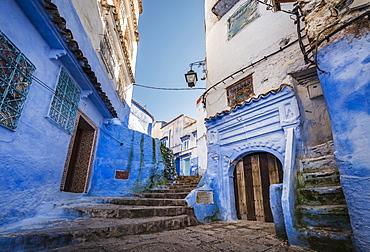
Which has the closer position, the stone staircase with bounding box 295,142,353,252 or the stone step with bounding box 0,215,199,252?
the stone step with bounding box 0,215,199,252

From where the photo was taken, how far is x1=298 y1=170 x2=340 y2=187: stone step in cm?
326

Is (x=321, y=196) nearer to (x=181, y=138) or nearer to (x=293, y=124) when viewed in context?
(x=293, y=124)

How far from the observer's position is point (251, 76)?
658cm

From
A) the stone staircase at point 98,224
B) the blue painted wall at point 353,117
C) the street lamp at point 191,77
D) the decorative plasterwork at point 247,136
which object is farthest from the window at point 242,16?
the stone staircase at point 98,224

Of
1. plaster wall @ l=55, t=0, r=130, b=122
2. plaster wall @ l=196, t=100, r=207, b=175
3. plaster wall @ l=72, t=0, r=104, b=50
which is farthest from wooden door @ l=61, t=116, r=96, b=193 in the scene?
plaster wall @ l=196, t=100, r=207, b=175

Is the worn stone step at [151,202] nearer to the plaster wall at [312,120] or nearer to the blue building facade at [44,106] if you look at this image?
the blue building facade at [44,106]

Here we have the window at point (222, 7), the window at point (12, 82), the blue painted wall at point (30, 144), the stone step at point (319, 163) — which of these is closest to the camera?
the window at point (12, 82)

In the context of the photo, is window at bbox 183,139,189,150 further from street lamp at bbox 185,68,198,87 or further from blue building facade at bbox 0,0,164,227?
blue building facade at bbox 0,0,164,227

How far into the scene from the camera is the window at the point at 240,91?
657 cm

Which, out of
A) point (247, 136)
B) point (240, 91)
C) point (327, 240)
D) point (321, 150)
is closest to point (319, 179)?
point (321, 150)

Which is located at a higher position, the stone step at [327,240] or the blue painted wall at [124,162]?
the blue painted wall at [124,162]

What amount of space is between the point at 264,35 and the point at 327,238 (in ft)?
20.5

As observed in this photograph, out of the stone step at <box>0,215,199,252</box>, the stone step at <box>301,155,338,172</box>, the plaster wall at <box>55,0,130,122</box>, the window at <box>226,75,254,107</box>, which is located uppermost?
the plaster wall at <box>55,0,130,122</box>

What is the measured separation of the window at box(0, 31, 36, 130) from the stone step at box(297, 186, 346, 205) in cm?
499
